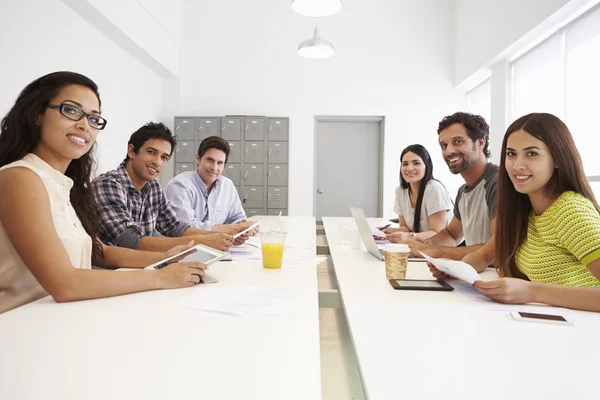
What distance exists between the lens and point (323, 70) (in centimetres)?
607

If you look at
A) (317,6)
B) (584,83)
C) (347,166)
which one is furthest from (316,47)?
(347,166)

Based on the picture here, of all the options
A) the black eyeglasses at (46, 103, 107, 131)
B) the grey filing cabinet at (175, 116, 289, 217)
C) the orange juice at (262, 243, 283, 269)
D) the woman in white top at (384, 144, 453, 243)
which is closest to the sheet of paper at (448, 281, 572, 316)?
the orange juice at (262, 243, 283, 269)

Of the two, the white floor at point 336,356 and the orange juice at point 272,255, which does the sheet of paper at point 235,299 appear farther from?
the orange juice at point 272,255

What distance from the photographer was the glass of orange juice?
140 centimetres

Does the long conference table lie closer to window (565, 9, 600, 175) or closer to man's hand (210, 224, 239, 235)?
man's hand (210, 224, 239, 235)

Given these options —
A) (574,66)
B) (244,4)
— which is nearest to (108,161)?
(244,4)

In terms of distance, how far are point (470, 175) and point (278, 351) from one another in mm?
1760

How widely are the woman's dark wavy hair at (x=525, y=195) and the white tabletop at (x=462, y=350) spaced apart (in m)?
0.37

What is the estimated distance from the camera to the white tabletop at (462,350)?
584 mm

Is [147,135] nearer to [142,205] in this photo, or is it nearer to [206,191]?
[142,205]

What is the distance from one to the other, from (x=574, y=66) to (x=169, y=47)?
512 centimetres

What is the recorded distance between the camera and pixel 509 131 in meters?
1.33

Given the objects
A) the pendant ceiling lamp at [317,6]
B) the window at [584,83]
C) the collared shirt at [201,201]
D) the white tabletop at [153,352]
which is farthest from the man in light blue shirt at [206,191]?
the window at [584,83]

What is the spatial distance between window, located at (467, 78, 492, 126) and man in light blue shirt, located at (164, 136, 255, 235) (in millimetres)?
3944
